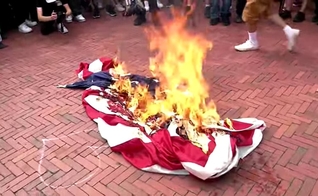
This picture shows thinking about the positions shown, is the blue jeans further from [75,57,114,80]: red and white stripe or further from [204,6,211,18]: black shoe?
[75,57,114,80]: red and white stripe

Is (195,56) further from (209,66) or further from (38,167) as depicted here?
(38,167)

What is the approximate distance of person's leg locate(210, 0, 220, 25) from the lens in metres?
6.10

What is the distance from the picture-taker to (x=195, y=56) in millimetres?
3568

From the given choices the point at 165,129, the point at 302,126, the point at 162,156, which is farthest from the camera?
the point at 302,126

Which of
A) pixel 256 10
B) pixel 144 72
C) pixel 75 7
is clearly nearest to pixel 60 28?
pixel 75 7

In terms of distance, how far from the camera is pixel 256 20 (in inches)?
189

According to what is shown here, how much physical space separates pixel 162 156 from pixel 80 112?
128 centimetres

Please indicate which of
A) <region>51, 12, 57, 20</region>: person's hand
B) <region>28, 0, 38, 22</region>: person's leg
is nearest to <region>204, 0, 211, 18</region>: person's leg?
<region>51, 12, 57, 20</region>: person's hand

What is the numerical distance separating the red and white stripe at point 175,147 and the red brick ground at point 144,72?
0.08 meters

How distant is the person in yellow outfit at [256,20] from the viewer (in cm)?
462

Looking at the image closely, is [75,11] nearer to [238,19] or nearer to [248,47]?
[238,19]

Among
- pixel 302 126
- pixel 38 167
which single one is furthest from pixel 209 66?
pixel 38 167

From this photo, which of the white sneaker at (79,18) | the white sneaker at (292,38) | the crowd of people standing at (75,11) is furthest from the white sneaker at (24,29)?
the white sneaker at (292,38)

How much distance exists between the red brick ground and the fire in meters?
0.42
